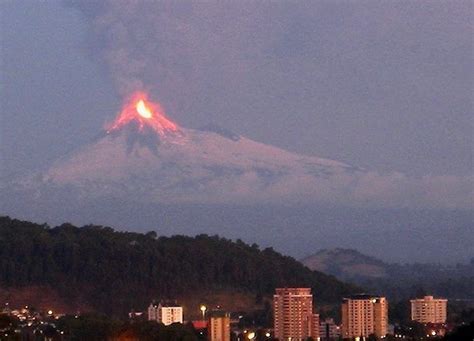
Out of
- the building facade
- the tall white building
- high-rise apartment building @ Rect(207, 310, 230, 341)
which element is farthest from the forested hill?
high-rise apartment building @ Rect(207, 310, 230, 341)

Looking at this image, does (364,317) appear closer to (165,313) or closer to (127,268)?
(165,313)

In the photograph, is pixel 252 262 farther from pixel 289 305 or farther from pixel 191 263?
pixel 289 305

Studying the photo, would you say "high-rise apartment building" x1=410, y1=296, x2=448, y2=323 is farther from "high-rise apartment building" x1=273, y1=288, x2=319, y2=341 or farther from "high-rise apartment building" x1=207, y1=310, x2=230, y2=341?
"high-rise apartment building" x1=207, y1=310, x2=230, y2=341

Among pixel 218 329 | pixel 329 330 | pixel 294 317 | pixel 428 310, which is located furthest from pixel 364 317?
pixel 218 329

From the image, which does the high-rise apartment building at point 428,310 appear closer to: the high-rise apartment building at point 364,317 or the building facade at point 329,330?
the high-rise apartment building at point 364,317

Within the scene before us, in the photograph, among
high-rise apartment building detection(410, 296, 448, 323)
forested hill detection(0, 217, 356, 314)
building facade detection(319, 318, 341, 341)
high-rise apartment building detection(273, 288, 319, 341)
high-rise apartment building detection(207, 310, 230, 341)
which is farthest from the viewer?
forested hill detection(0, 217, 356, 314)

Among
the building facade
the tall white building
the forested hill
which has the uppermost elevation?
the forested hill
